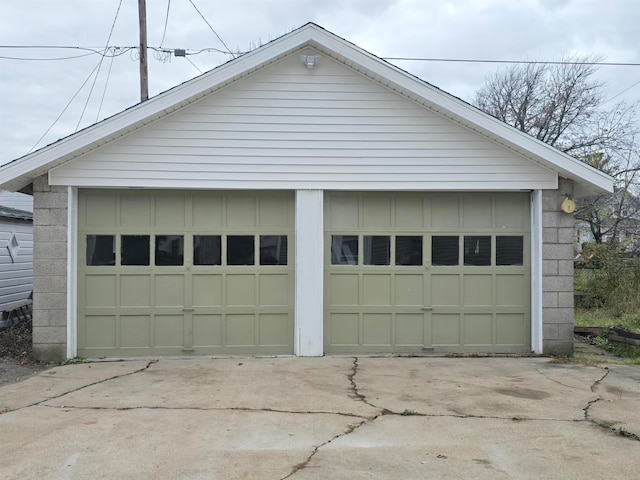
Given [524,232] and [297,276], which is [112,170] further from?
[524,232]

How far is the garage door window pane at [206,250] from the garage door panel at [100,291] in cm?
130

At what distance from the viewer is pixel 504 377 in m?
8.18

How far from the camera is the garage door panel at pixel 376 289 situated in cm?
975

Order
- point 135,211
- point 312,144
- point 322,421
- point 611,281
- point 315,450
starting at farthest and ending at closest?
point 611,281 → point 135,211 → point 312,144 → point 322,421 → point 315,450

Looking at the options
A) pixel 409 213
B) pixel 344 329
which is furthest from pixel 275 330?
pixel 409 213

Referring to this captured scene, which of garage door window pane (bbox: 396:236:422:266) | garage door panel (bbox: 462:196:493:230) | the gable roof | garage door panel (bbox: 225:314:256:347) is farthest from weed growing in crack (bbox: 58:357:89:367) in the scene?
garage door panel (bbox: 462:196:493:230)

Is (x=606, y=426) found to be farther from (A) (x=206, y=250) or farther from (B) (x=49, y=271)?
(B) (x=49, y=271)

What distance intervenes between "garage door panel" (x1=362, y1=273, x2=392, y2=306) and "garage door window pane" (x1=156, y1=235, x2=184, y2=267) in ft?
9.39

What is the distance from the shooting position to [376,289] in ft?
32.0

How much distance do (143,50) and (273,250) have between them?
7674 mm

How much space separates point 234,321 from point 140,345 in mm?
1483

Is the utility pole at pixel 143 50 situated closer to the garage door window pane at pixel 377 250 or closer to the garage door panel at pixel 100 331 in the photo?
the garage door panel at pixel 100 331

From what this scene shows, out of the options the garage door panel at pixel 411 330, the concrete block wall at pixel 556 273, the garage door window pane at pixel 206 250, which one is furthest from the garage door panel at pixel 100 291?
the concrete block wall at pixel 556 273

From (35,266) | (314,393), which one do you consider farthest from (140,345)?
(314,393)
